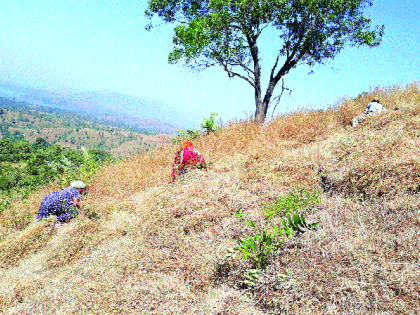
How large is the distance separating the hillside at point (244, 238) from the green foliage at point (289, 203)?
0.06m

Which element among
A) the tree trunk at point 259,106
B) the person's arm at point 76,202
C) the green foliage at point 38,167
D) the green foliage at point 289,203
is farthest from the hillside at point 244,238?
the tree trunk at point 259,106

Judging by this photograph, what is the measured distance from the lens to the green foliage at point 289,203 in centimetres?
399

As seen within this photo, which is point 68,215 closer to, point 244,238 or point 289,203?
point 244,238

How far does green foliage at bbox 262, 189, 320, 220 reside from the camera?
157 inches

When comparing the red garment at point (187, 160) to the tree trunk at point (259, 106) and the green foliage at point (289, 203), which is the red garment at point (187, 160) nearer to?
the green foliage at point (289, 203)

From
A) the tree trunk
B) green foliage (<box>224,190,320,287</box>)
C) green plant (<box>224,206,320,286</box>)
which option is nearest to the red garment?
green foliage (<box>224,190,320,287</box>)

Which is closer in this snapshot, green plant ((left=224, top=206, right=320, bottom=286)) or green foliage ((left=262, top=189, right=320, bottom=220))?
green plant ((left=224, top=206, right=320, bottom=286))

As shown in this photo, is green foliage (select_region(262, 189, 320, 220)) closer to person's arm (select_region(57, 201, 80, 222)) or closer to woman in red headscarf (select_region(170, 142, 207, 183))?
woman in red headscarf (select_region(170, 142, 207, 183))

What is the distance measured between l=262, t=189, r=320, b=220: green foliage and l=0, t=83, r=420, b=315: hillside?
0.06 m

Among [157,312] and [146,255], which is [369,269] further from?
[146,255]

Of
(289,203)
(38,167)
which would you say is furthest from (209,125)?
(38,167)

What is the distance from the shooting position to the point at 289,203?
4.12m

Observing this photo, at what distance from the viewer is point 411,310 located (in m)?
2.01

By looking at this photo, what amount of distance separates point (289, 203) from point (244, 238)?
106 cm
